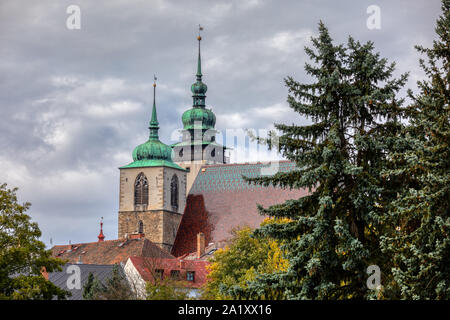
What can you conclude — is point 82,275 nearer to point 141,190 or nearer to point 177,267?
point 177,267

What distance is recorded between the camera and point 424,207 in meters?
17.0

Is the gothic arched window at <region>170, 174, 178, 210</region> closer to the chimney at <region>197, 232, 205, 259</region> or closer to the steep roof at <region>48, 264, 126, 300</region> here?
the chimney at <region>197, 232, 205, 259</region>

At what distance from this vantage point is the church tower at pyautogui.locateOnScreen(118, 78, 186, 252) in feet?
267

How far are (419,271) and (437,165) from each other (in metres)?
2.23

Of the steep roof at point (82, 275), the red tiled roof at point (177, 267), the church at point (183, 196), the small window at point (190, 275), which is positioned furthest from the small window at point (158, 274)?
the church at point (183, 196)

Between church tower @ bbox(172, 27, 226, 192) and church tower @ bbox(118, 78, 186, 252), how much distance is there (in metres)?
12.9

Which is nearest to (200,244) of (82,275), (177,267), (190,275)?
(177,267)

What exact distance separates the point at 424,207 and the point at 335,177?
2458 millimetres

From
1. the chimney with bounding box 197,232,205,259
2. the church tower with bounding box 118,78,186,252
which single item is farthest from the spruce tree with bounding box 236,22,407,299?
the church tower with bounding box 118,78,186,252

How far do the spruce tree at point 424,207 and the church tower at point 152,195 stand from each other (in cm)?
6240

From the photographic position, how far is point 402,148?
61.3 feet
